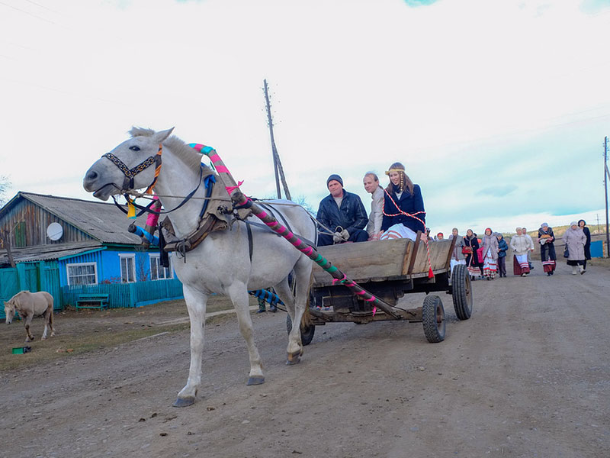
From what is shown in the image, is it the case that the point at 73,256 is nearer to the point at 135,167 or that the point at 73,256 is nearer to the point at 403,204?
the point at 403,204

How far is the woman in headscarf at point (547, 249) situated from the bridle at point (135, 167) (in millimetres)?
18492

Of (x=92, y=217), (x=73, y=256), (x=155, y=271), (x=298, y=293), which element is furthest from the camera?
(x=92, y=217)

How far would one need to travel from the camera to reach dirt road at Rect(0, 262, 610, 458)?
10.9 feet

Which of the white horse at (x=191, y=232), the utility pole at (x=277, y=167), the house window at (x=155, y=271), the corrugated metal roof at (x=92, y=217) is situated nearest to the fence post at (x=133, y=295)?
the corrugated metal roof at (x=92, y=217)

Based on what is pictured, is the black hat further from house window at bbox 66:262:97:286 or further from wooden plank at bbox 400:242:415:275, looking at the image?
house window at bbox 66:262:97:286

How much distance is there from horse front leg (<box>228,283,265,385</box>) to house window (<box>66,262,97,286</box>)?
19944 mm

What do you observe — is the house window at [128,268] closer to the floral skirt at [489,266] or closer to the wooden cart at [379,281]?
the floral skirt at [489,266]

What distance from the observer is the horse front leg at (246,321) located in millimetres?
4875

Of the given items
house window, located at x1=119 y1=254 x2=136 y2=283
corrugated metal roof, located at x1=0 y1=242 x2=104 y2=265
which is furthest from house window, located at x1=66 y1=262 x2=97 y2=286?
house window, located at x1=119 y1=254 x2=136 y2=283

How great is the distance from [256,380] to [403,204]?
3.72m

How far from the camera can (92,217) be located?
27094 mm

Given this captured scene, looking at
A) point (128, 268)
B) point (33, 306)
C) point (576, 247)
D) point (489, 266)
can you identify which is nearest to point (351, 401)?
point (33, 306)

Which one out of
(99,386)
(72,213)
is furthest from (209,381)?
(72,213)

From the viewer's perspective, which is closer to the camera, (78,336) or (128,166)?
(128,166)
